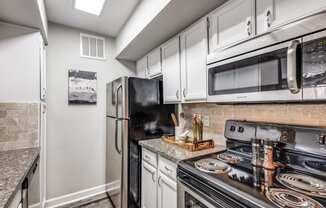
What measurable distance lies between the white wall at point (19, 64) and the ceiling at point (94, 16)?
481 mm

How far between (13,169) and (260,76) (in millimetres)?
1788

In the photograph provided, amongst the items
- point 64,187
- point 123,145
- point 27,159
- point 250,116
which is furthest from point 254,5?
point 64,187

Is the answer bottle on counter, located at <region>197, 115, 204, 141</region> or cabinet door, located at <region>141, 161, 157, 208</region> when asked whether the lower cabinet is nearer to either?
cabinet door, located at <region>141, 161, 157, 208</region>

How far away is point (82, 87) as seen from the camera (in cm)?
255

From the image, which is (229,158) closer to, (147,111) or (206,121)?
(206,121)

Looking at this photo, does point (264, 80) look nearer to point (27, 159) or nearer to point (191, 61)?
point (191, 61)

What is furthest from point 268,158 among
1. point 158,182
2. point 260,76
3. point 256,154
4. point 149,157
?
point 149,157

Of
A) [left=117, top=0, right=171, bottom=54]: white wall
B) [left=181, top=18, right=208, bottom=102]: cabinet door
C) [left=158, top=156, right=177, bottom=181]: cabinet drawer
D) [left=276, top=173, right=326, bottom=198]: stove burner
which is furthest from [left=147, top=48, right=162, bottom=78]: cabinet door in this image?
[left=276, top=173, right=326, bottom=198]: stove burner

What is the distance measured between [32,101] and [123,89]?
94cm

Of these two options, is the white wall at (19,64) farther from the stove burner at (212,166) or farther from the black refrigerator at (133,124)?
the stove burner at (212,166)

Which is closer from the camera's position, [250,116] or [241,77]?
[241,77]

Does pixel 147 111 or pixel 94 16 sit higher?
pixel 94 16

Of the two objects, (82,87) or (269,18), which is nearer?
(269,18)

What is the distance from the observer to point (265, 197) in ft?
2.51
